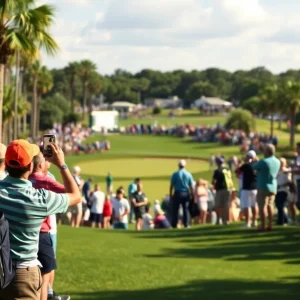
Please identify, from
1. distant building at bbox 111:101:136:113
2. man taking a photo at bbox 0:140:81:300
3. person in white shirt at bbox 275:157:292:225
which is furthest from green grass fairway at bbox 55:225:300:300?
distant building at bbox 111:101:136:113

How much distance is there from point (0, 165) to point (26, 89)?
88.8 m

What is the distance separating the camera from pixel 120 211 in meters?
22.8

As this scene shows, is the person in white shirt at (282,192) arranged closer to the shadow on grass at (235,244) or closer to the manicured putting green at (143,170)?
the shadow on grass at (235,244)

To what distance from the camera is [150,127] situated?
349ft

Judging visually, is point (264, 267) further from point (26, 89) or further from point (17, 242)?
point (26, 89)

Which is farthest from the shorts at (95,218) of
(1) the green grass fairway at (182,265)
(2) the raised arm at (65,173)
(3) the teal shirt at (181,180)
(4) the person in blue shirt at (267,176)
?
(2) the raised arm at (65,173)

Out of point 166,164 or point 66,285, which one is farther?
point 166,164

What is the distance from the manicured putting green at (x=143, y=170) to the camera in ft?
151

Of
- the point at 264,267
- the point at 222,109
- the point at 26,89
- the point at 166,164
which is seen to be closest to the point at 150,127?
the point at 26,89

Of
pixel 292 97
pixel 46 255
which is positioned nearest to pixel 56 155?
pixel 46 255

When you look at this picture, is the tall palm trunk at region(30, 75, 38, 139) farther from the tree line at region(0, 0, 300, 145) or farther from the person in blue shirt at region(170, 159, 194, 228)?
the person in blue shirt at region(170, 159, 194, 228)

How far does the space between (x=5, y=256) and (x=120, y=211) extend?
16578mm

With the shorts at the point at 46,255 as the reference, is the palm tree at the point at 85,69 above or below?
above

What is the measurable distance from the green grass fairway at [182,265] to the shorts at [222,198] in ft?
5.20
